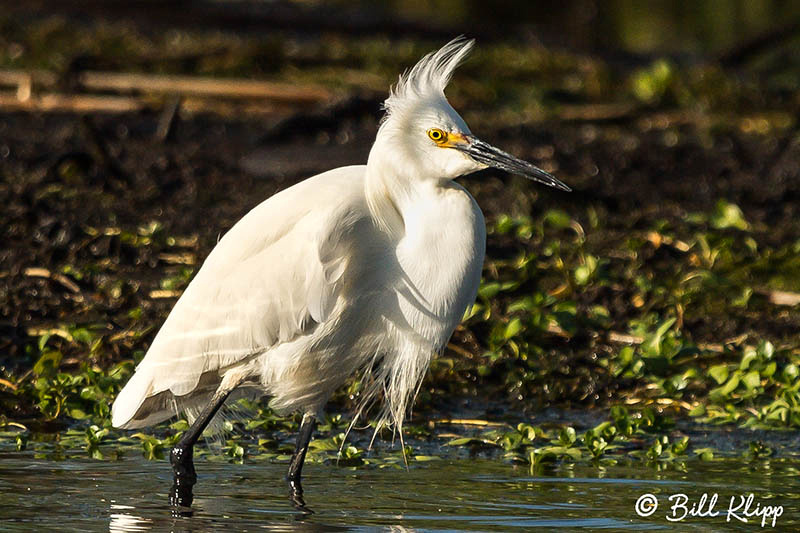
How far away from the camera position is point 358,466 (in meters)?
5.22

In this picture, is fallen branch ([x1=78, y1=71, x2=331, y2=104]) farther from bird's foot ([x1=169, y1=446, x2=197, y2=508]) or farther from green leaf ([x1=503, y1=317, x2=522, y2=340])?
bird's foot ([x1=169, y1=446, x2=197, y2=508])

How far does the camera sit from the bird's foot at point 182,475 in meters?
4.64

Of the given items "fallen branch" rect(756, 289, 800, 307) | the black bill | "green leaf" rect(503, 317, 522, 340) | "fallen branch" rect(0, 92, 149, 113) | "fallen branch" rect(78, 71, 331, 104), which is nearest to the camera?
the black bill

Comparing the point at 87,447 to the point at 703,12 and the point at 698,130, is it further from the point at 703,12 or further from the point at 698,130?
the point at 703,12

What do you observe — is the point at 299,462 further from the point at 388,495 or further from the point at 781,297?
the point at 781,297

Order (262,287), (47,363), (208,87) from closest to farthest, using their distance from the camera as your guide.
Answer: (262,287) → (47,363) → (208,87)

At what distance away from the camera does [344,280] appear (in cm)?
468

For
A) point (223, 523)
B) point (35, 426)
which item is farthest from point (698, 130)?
point (223, 523)

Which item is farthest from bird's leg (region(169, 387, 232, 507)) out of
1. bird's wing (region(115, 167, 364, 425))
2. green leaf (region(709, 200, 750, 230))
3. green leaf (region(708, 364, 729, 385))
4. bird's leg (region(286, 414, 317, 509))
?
green leaf (region(709, 200, 750, 230))

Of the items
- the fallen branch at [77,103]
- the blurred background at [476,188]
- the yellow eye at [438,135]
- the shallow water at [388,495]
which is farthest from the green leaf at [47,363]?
the fallen branch at [77,103]

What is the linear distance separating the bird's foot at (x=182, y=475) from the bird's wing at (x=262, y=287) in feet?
0.73

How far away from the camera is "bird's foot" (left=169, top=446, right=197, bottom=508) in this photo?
464cm

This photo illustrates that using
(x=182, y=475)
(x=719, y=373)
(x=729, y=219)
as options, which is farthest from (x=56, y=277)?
(x=729, y=219)

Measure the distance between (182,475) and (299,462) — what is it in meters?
0.41
